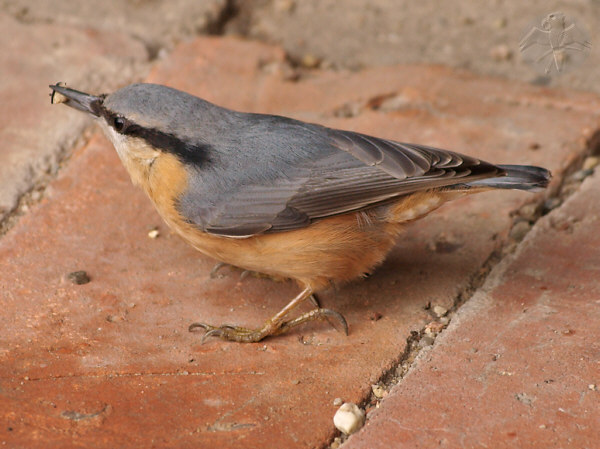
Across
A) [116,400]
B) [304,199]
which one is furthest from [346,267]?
[116,400]

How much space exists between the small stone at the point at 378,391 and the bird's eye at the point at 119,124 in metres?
1.60

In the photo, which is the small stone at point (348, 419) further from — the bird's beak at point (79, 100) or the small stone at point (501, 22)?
the small stone at point (501, 22)

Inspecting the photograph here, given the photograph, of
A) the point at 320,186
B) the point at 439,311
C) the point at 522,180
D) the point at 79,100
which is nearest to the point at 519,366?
the point at 439,311

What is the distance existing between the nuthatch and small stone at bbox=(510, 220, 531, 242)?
440mm

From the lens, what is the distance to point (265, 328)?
3.45 meters

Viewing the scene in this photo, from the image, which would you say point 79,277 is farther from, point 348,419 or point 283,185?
point 348,419

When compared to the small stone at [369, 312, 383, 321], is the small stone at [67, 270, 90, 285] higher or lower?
higher

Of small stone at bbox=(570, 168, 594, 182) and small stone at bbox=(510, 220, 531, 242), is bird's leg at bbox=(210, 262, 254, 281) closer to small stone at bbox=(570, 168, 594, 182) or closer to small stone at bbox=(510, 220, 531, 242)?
small stone at bbox=(510, 220, 531, 242)

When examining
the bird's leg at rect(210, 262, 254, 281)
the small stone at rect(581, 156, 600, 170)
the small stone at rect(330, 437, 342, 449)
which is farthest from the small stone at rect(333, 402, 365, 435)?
the small stone at rect(581, 156, 600, 170)

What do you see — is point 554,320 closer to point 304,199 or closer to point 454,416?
point 454,416

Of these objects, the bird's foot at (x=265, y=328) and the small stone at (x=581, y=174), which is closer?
the bird's foot at (x=265, y=328)

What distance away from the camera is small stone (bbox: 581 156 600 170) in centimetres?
436

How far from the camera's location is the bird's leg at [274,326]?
3387 mm

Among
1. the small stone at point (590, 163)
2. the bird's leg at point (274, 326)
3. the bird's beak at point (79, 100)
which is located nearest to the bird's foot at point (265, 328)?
the bird's leg at point (274, 326)
